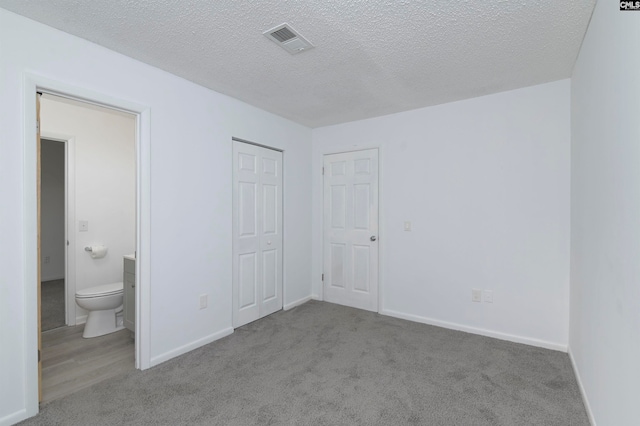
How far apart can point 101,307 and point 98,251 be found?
0.75 m

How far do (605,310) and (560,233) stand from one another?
1.42m

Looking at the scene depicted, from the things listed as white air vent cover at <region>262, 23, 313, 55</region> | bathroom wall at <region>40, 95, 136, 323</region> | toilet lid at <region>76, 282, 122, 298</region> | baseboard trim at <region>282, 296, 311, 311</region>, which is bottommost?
baseboard trim at <region>282, 296, 311, 311</region>

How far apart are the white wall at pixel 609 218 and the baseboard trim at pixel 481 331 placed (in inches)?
A: 21.1

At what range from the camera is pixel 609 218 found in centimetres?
155

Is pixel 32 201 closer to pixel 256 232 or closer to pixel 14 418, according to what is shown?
pixel 14 418

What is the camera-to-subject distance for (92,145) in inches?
142

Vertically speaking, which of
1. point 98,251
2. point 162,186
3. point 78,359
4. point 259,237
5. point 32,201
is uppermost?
point 162,186

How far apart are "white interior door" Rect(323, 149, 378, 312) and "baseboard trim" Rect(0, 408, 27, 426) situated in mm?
3069

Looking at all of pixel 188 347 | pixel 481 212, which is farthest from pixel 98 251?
pixel 481 212

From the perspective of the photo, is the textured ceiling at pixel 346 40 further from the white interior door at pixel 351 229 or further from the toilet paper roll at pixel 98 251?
the toilet paper roll at pixel 98 251

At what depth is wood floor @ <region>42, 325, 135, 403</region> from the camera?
2.26m

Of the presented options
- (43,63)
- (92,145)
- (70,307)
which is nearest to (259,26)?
(43,63)

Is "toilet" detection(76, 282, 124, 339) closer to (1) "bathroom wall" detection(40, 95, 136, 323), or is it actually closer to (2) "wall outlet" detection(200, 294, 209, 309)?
(1) "bathroom wall" detection(40, 95, 136, 323)

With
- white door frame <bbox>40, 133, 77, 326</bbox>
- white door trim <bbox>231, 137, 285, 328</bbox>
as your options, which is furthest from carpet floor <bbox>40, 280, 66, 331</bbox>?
white door trim <bbox>231, 137, 285, 328</bbox>
